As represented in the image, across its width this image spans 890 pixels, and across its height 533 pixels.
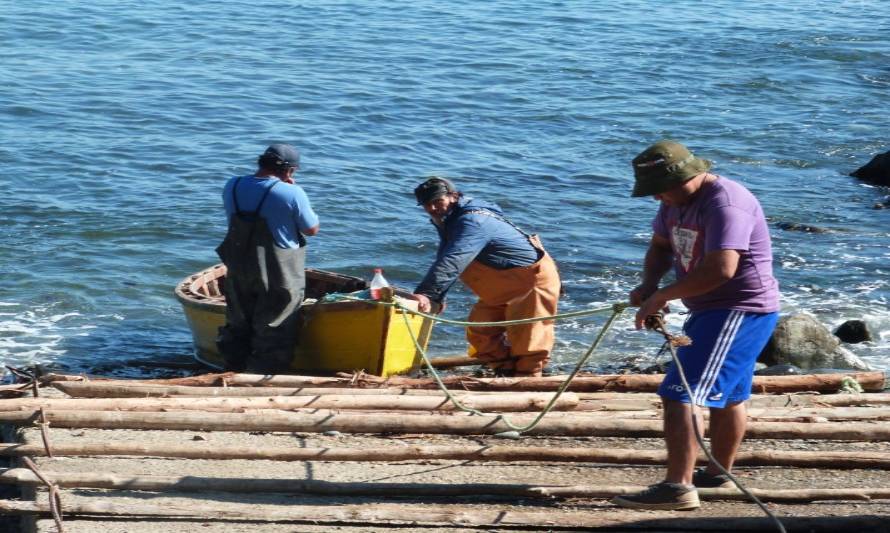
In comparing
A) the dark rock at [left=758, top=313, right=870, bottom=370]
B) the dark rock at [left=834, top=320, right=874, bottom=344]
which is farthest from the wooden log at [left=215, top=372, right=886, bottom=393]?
the dark rock at [left=834, top=320, right=874, bottom=344]

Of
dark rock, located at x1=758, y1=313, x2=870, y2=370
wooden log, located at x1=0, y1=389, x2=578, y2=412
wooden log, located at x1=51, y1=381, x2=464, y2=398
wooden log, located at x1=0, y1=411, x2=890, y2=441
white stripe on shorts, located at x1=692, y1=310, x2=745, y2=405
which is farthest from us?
dark rock, located at x1=758, y1=313, x2=870, y2=370

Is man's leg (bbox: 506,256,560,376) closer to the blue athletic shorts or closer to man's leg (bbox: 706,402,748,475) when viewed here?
man's leg (bbox: 706,402,748,475)

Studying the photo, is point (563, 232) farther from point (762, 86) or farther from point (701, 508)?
point (762, 86)

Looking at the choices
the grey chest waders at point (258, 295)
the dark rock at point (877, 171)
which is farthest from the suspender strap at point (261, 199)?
the dark rock at point (877, 171)

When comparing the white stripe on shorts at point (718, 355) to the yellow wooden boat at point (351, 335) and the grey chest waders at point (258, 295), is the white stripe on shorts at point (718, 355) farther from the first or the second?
the grey chest waders at point (258, 295)

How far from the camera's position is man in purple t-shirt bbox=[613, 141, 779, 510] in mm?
5883

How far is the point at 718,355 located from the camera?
6.05 meters

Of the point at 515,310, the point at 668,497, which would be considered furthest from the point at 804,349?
the point at 668,497

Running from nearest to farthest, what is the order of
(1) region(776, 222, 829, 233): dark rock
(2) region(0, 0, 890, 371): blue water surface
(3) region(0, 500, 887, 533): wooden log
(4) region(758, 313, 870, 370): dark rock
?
(3) region(0, 500, 887, 533): wooden log, (4) region(758, 313, 870, 370): dark rock, (2) region(0, 0, 890, 371): blue water surface, (1) region(776, 222, 829, 233): dark rock

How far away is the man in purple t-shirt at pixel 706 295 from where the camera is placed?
5883 millimetres

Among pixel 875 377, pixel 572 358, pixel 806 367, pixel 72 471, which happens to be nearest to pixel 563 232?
pixel 572 358

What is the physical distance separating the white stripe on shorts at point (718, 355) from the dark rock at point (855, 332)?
842 centimetres

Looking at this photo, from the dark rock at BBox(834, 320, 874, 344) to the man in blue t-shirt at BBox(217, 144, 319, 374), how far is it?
21.9 feet

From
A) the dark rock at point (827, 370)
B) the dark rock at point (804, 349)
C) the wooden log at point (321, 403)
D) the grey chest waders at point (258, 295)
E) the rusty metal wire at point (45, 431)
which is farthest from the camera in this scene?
the dark rock at point (804, 349)
